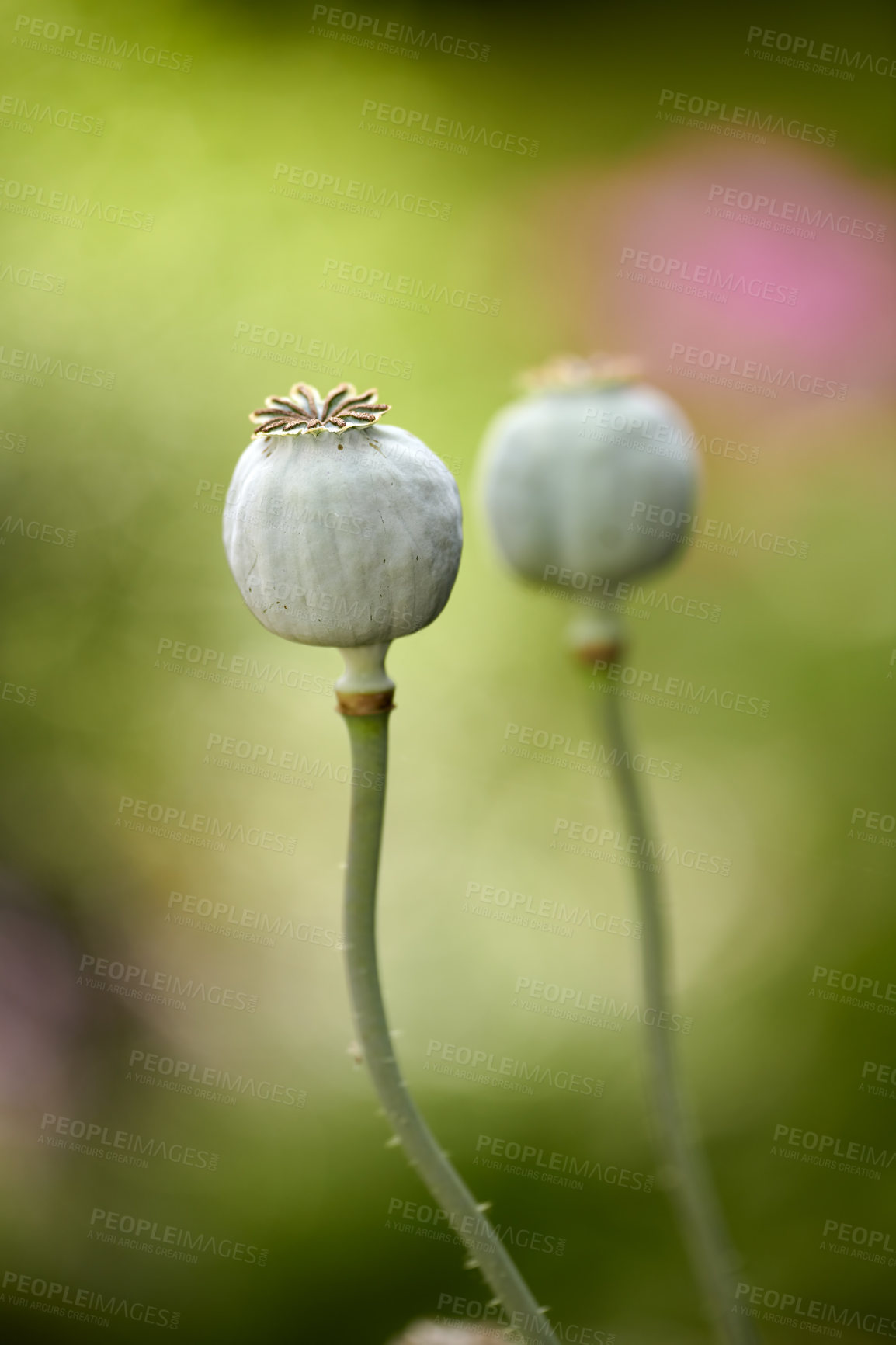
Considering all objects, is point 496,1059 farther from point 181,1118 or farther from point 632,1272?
point 181,1118

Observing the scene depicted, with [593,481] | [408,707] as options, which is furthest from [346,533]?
[408,707]

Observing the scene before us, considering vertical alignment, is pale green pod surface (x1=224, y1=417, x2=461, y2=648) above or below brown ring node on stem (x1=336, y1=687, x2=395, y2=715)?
above

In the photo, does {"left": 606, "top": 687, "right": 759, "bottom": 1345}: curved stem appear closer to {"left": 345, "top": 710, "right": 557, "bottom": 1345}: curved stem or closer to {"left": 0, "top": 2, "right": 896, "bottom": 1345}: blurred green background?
{"left": 345, "top": 710, "right": 557, "bottom": 1345}: curved stem

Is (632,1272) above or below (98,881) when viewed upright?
below

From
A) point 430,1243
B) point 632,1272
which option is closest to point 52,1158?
point 430,1243

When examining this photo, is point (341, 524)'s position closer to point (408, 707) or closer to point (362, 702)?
point (362, 702)

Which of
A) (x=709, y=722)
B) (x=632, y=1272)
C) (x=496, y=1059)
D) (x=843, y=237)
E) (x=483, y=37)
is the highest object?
(x=483, y=37)

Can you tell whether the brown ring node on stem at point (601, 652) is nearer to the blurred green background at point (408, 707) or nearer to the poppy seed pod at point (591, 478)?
the poppy seed pod at point (591, 478)

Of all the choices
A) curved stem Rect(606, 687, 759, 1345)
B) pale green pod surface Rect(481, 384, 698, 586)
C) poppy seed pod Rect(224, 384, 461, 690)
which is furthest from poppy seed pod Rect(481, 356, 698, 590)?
poppy seed pod Rect(224, 384, 461, 690)
